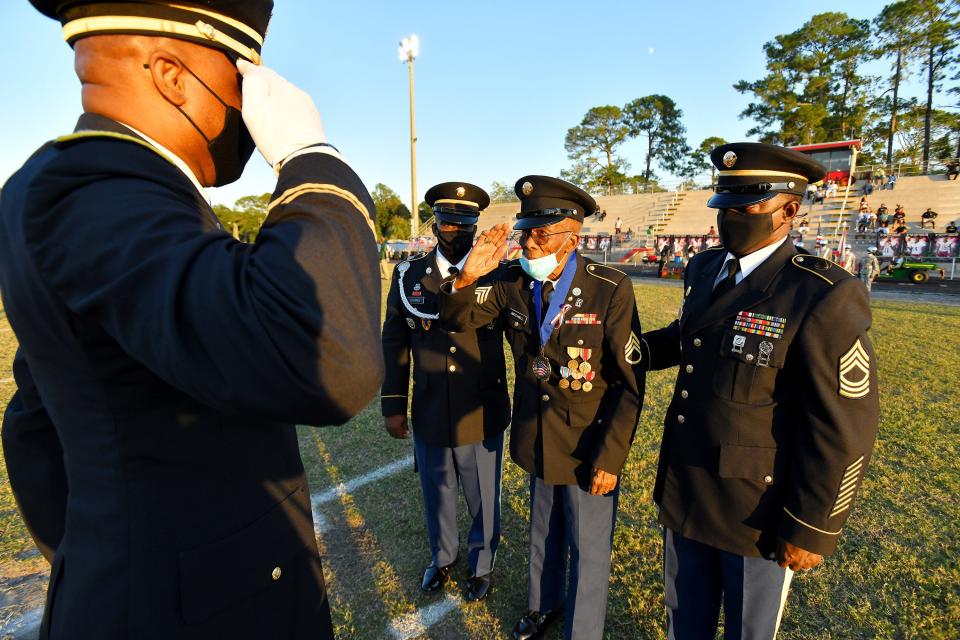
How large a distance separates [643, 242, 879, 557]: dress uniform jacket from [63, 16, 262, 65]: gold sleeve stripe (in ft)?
6.34

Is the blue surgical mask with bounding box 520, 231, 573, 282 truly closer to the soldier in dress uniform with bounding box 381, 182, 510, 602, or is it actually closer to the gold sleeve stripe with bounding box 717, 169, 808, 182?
the soldier in dress uniform with bounding box 381, 182, 510, 602

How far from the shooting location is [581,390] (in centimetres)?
242

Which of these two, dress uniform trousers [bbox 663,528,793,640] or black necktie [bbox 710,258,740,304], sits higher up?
black necktie [bbox 710,258,740,304]

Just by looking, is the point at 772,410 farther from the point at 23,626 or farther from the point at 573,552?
the point at 23,626

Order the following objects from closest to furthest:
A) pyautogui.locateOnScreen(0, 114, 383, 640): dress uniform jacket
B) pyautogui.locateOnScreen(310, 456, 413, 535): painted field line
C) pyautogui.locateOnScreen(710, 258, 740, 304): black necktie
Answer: pyautogui.locateOnScreen(0, 114, 383, 640): dress uniform jacket
pyautogui.locateOnScreen(710, 258, 740, 304): black necktie
pyautogui.locateOnScreen(310, 456, 413, 535): painted field line

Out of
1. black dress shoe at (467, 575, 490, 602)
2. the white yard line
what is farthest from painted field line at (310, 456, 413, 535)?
black dress shoe at (467, 575, 490, 602)

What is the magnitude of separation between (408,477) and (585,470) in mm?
2139

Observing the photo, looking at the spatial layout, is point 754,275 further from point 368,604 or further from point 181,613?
point 368,604

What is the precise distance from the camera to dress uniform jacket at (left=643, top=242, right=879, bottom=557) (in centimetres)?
172

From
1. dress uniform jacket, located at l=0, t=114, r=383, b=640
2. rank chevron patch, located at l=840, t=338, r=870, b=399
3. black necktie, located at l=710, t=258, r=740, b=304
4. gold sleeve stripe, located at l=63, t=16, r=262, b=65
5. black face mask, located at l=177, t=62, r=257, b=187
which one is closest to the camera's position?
dress uniform jacket, located at l=0, t=114, r=383, b=640

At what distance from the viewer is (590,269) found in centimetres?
252

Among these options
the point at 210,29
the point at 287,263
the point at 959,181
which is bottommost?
the point at 287,263

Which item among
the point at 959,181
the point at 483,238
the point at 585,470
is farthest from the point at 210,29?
the point at 959,181

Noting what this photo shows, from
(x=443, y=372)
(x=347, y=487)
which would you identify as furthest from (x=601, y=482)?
(x=347, y=487)
